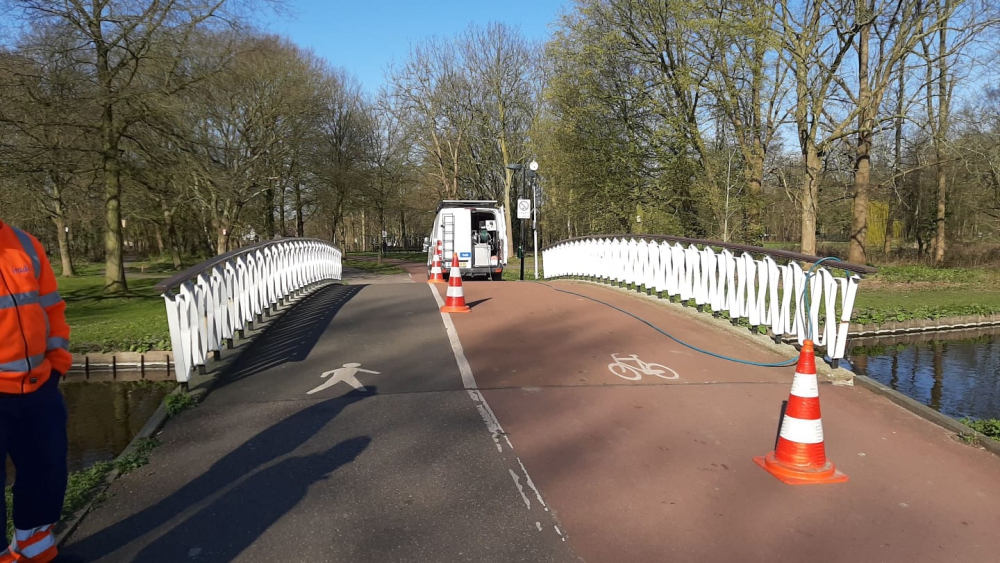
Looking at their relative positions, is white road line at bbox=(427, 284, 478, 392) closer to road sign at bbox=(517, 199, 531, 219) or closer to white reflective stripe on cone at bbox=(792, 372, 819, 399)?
white reflective stripe on cone at bbox=(792, 372, 819, 399)

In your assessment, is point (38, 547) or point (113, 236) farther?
point (113, 236)

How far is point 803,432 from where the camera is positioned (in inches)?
167

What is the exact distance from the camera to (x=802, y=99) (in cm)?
1947

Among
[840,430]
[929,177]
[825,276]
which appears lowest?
[840,430]

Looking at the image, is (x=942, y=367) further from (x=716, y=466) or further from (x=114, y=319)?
(x=114, y=319)

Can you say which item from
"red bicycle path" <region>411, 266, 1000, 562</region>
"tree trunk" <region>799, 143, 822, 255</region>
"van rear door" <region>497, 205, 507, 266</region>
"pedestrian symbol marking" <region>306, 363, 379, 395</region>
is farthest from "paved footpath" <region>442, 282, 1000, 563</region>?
"tree trunk" <region>799, 143, 822, 255</region>

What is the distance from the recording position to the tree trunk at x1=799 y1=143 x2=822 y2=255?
66.4 ft

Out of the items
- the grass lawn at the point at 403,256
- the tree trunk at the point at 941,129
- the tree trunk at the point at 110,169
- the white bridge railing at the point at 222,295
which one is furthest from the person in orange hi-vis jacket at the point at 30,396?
the grass lawn at the point at 403,256

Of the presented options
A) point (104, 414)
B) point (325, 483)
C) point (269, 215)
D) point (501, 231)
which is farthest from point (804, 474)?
point (269, 215)

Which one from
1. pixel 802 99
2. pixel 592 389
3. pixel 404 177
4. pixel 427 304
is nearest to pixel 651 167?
pixel 802 99

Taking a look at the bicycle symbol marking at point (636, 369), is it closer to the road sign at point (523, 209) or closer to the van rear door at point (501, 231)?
the van rear door at point (501, 231)

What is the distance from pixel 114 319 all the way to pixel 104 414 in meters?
8.74

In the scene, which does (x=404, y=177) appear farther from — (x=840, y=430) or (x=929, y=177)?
(x=840, y=430)

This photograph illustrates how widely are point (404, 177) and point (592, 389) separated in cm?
4123
